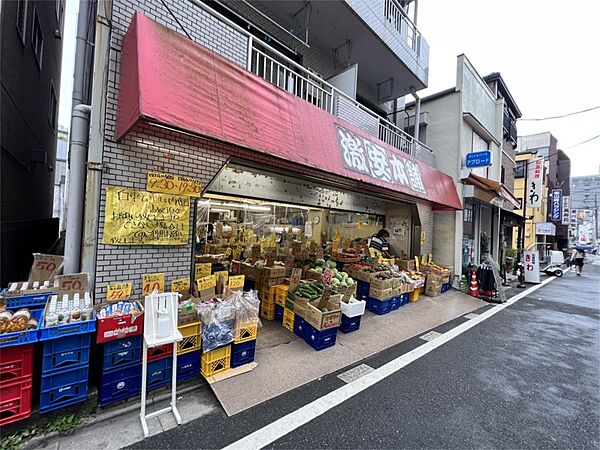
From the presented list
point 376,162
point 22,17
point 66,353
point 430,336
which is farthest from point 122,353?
point 22,17

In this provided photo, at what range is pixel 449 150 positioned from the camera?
1181 cm

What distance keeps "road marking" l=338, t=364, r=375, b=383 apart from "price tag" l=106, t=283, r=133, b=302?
348 centimetres

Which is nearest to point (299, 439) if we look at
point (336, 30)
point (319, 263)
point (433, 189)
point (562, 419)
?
point (562, 419)

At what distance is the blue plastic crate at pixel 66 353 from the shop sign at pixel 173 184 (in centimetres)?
210

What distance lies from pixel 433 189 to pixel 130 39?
9767mm

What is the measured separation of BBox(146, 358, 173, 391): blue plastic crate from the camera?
3.38m

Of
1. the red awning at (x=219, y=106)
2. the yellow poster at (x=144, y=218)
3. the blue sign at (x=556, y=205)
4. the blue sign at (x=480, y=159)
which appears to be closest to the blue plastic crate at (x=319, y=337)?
the yellow poster at (x=144, y=218)

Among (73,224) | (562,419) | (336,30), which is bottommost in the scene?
(562,419)

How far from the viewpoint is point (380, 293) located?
23.0ft

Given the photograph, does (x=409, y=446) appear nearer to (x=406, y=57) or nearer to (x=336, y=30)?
(x=336, y=30)

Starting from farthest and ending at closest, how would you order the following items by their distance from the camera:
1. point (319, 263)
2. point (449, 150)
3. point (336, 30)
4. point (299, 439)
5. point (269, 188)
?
point (449, 150)
point (336, 30)
point (319, 263)
point (269, 188)
point (299, 439)

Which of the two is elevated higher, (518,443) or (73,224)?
(73,224)

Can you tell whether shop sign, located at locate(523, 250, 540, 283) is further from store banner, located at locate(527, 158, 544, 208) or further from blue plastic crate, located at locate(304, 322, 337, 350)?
blue plastic crate, located at locate(304, 322, 337, 350)

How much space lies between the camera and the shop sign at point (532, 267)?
45.0 ft
